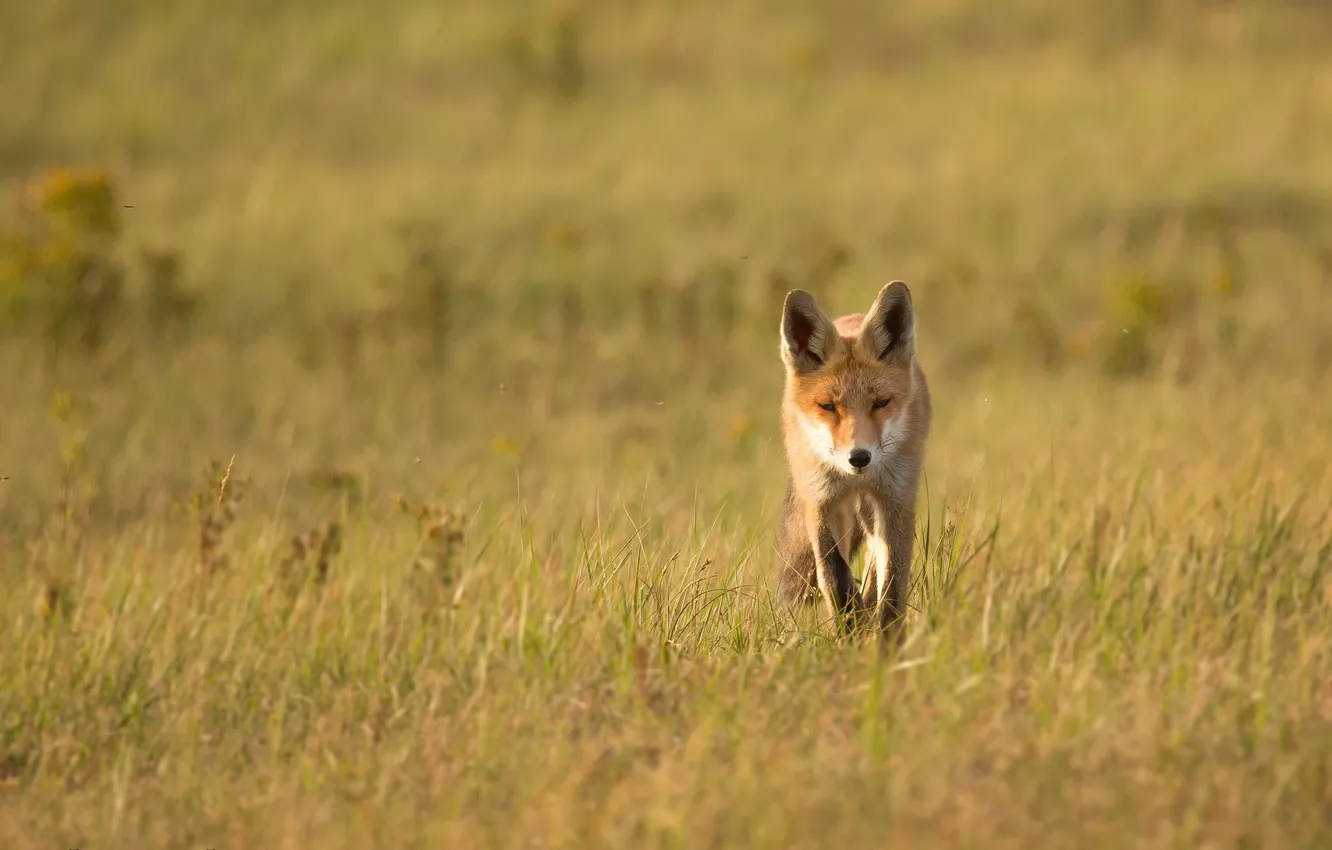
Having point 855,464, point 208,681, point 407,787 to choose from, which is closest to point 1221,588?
point 855,464

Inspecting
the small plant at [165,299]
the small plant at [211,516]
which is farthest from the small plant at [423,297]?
the small plant at [211,516]

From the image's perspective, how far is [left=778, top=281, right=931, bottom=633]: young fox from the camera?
5.43 meters

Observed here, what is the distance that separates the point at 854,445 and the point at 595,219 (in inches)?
430

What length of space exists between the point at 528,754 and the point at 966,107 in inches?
622

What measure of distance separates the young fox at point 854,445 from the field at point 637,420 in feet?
0.63

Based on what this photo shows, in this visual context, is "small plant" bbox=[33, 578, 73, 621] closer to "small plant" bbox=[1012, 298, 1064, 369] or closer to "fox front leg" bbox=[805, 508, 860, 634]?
"fox front leg" bbox=[805, 508, 860, 634]

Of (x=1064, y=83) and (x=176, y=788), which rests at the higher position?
(x=1064, y=83)

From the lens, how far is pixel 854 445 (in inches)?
208

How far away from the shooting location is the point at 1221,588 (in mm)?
5602

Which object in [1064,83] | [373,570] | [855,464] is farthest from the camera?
[1064,83]

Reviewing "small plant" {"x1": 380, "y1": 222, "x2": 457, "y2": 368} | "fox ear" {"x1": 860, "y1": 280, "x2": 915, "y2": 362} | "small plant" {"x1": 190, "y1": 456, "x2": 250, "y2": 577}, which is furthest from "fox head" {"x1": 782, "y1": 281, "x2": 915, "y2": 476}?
"small plant" {"x1": 380, "y1": 222, "x2": 457, "y2": 368}

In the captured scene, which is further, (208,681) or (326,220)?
(326,220)

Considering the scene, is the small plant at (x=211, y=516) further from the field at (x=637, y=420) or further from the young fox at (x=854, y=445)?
the young fox at (x=854, y=445)

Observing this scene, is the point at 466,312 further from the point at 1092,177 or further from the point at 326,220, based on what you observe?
the point at 1092,177
